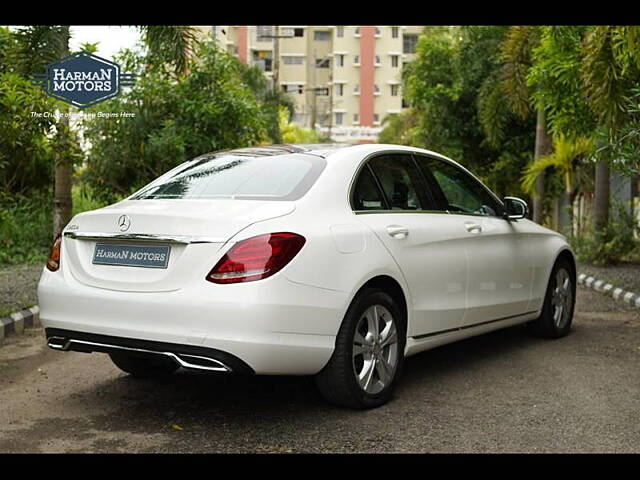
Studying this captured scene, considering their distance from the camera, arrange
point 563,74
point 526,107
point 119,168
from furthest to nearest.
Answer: point 526,107, point 119,168, point 563,74

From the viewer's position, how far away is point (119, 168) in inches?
650

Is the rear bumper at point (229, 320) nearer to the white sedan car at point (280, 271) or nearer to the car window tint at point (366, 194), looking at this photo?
the white sedan car at point (280, 271)

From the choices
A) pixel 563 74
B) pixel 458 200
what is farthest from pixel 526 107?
pixel 458 200

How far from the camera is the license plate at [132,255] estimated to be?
16.2 ft

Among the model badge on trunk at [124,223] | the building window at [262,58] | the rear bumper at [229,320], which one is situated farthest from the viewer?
the building window at [262,58]

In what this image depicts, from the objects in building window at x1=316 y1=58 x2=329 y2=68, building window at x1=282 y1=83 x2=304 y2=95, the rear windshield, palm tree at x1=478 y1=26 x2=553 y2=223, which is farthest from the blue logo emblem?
building window at x1=316 y1=58 x2=329 y2=68

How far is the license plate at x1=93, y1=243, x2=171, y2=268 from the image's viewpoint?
16.2 ft

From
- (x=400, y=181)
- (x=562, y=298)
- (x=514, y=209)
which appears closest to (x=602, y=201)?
(x=562, y=298)

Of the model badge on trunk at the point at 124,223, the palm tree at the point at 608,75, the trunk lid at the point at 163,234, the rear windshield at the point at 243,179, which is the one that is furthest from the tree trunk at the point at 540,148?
the model badge on trunk at the point at 124,223

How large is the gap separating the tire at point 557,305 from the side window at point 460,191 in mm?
1112

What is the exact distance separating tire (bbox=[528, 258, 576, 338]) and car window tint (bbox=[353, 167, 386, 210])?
2.59m

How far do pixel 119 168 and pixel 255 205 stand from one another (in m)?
11.9

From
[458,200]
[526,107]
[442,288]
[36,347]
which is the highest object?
[526,107]
